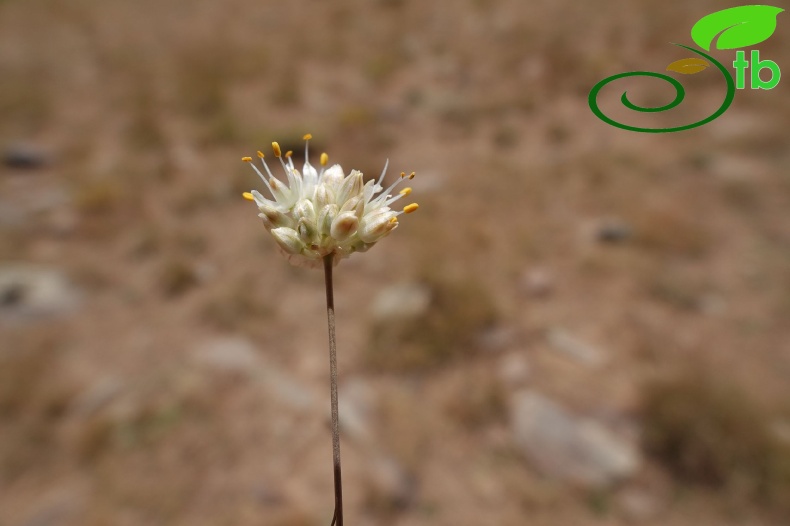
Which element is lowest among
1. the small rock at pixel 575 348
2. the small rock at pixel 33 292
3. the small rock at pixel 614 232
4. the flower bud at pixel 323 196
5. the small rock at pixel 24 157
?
the flower bud at pixel 323 196

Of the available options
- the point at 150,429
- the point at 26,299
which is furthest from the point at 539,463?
the point at 26,299

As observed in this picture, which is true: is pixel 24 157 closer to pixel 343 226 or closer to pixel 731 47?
pixel 343 226

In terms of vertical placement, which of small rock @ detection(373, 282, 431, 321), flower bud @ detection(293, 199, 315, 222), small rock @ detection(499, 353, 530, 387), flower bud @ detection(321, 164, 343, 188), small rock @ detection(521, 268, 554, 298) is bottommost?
flower bud @ detection(293, 199, 315, 222)

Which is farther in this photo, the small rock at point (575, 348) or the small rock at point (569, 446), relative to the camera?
the small rock at point (575, 348)

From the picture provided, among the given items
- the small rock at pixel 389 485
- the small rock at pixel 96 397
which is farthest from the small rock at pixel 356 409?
the small rock at pixel 96 397

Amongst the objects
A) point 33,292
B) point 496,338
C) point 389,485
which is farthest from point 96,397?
point 496,338

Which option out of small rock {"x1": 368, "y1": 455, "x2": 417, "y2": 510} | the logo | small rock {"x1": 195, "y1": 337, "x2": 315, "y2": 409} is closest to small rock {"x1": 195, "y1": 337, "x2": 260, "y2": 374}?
small rock {"x1": 195, "y1": 337, "x2": 315, "y2": 409}

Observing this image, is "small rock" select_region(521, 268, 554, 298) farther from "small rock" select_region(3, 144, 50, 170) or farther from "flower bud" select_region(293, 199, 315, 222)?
"small rock" select_region(3, 144, 50, 170)

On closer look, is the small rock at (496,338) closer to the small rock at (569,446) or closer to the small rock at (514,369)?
the small rock at (514,369)
